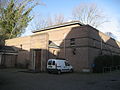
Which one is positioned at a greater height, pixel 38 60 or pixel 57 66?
pixel 38 60

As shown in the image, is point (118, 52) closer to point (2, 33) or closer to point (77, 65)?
point (77, 65)

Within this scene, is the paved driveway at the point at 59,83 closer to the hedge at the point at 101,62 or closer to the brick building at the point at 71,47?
the hedge at the point at 101,62

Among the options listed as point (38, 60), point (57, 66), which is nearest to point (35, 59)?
point (38, 60)

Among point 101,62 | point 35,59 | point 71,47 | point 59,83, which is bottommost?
point 59,83

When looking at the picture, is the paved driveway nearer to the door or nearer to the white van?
the white van

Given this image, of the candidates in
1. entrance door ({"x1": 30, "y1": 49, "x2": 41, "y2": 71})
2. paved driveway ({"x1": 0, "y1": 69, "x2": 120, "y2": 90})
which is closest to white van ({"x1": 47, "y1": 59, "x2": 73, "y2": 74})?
entrance door ({"x1": 30, "y1": 49, "x2": 41, "y2": 71})

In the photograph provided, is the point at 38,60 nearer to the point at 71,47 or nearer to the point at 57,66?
the point at 57,66

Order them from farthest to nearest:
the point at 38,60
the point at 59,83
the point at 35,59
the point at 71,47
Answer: the point at 35,59, the point at 38,60, the point at 71,47, the point at 59,83

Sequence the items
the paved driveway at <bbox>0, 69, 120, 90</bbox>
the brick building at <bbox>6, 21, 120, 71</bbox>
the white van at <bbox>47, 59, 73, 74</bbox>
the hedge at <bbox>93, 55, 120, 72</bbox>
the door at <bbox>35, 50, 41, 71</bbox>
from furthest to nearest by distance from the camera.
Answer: the door at <bbox>35, 50, 41, 71</bbox> → the brick building at <bbox>6, 21, 120, 71</bbox> → the hedge at <bbox>93, 55, 120, 72</bbox> → the white van at <bbox>47, 59, 73, 74</bbox> → the paved driveway at <bbox>0, 69, 120, 90</bbox>

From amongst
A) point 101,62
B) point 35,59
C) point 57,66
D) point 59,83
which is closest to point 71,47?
point 57,66

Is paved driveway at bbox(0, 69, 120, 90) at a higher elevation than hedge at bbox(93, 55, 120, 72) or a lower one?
lower

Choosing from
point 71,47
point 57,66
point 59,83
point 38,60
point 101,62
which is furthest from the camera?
point 38,60

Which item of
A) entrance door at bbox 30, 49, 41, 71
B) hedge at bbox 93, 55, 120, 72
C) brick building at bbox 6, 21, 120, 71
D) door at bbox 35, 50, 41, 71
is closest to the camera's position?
hedge at bbox 93, 55, 120, 72

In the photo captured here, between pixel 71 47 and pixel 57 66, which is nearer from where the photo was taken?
pixel 57 66
